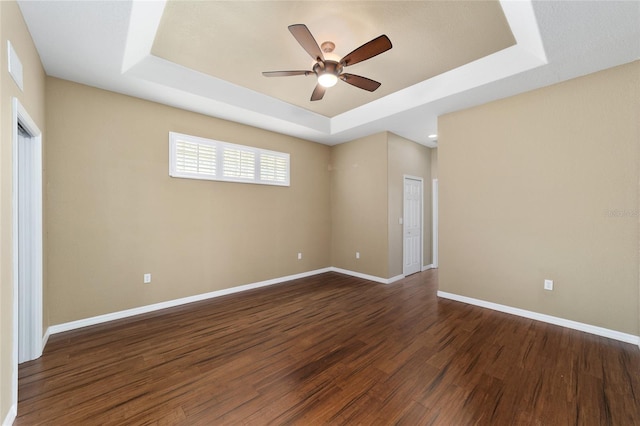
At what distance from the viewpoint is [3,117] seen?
1609 millimetres

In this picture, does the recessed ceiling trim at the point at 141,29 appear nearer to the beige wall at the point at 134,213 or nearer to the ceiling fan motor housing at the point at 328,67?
the beige wall at the point at 134,213

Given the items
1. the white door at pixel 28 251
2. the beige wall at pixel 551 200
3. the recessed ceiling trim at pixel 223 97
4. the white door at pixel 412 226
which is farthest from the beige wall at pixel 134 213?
the beige wall at pixel 551 200

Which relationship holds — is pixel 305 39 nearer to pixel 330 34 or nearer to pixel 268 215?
pixel 330 34

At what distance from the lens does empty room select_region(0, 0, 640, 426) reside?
1.89m

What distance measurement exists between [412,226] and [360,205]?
1.29m

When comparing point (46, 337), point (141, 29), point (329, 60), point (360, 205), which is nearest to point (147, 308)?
point (46, 337)

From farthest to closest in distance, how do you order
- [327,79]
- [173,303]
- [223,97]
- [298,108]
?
[298,108] < [173,303] < [223,97] < [327,79]

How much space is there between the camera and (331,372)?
7.11ft

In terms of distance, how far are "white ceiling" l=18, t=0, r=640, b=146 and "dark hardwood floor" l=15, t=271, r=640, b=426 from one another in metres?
2.90

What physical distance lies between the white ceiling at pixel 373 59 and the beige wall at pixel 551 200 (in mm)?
307

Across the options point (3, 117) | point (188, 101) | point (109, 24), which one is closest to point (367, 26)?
point (109, 24)

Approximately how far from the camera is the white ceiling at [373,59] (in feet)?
6.77

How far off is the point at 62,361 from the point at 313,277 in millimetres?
3738

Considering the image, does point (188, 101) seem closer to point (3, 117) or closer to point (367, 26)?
point (3, 117)
